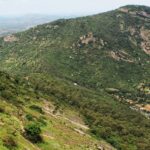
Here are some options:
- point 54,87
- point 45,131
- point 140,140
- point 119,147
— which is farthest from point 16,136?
point 54,87

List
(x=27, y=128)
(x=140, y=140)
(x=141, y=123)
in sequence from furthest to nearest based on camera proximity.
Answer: (x=141, y=123) → (x=140, y=140) → (x=27, y=128)

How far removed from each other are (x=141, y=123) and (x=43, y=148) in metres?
128

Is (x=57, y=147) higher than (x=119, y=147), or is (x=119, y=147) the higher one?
(x=57, y=147)

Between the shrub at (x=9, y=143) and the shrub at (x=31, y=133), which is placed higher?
the shrub at (x=9, y=143)

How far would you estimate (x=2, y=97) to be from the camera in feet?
289

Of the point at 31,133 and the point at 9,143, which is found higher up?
the point at 9,143

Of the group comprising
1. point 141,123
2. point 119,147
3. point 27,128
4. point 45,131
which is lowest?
point 141,123

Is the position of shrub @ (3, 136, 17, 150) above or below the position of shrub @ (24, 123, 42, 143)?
above

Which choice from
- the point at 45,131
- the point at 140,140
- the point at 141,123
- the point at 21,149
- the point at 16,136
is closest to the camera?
the point at 21,149

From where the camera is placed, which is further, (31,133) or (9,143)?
(31,133)

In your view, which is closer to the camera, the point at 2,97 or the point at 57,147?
the point at 57,147

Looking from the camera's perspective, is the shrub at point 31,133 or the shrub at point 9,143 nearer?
the shrub at point 9,143

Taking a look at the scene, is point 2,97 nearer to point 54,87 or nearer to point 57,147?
point 57,147

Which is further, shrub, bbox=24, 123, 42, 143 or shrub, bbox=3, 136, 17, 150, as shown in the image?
shrub, bbox=24, 123, 42, 143
